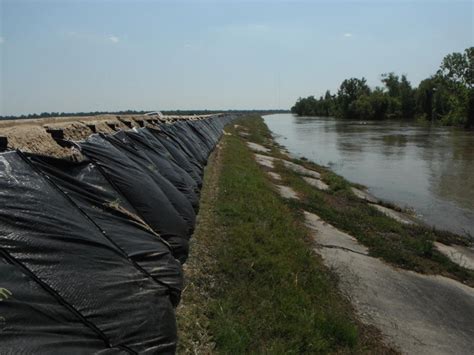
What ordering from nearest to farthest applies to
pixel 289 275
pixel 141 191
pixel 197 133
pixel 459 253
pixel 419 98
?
1. pixel 141 191
2. pixel 289 275
3. pixel 459 253
4. pixel 197 133
5. pixel 419 98

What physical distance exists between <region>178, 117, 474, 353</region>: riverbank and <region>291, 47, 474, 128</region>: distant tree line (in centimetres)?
5965

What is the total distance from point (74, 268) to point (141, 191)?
193cm

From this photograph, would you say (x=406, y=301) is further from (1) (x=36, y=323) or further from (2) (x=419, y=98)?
(2) (x=419, y=98)

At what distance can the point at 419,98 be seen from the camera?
89625 mm

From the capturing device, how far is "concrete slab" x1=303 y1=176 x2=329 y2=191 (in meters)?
15.1

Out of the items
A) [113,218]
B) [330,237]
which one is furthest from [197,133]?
[113,218]

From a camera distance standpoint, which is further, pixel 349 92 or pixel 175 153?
pixel 349 92

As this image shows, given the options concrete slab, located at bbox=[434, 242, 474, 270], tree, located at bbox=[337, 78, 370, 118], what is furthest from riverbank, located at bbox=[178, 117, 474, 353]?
tree, located at bbox=[337, 78, 370, 118]

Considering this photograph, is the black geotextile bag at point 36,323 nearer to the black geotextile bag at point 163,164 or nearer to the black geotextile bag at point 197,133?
the black geotextile bag at point 163,164

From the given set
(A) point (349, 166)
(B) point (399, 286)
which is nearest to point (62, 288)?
(B) point (399, 286)

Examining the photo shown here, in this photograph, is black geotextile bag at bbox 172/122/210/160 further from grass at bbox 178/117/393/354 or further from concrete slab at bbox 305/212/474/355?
concrete slab at bbox 305/212/474/355

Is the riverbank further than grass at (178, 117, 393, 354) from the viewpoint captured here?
Yes

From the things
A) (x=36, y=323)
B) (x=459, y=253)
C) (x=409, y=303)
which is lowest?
(x=459, y=253)

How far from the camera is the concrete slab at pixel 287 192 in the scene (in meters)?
12.1
